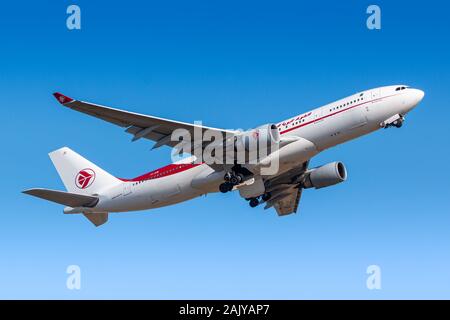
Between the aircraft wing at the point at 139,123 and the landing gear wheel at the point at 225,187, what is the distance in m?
2.90

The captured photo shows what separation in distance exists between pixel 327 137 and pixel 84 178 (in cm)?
1675

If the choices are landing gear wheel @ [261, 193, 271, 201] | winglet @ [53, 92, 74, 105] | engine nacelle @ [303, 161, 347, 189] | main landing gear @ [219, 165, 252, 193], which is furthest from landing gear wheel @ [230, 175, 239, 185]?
winglet @ [53, 92, 74, 105]

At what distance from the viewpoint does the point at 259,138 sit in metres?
41.0

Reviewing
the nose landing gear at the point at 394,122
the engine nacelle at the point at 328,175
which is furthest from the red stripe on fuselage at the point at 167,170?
the nose landing gear at the point at 394,122

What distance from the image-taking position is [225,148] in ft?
138

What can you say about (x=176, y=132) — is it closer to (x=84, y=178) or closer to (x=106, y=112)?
(x=106, y=112)

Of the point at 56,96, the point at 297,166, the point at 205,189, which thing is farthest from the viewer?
the point at 297,166

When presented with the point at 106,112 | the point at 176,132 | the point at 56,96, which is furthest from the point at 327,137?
the point at 56,96

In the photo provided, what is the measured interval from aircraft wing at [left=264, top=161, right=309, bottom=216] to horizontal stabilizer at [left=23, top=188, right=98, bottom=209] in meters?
10.9

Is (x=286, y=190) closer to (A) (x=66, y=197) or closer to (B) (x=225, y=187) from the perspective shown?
(B) (x=225, y=187)

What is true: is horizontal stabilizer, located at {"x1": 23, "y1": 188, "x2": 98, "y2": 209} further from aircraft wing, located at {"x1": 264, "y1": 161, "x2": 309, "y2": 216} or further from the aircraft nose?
the aircraft nose

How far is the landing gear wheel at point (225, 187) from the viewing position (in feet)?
143

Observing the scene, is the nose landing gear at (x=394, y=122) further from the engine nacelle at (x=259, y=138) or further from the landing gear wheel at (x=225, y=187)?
the landing gear wheel at (x=225, y=187)

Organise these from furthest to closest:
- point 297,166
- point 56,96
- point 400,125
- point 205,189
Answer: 1. point 297,166
2. point 205,189
3. point 400,125
4. point 56,96
